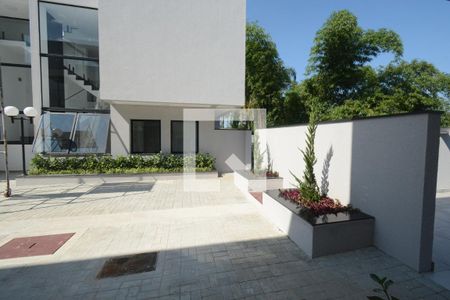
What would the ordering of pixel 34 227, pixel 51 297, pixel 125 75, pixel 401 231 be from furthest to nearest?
pixel 125 75
pixel 34 227
pixel 401 231
pixel 51 297

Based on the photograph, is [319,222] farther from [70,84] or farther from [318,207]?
[70,84]

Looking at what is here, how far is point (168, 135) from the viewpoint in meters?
11.4

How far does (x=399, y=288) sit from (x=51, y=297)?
453cm

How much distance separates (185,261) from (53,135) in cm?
1033

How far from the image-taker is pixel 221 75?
9609 millimetres

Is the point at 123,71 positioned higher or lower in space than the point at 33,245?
higher

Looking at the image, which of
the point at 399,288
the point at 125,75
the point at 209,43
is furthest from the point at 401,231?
the point at 125,75

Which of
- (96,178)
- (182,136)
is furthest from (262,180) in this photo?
(96,178)

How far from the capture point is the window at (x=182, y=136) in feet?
37.9

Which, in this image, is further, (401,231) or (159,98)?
(159,98)

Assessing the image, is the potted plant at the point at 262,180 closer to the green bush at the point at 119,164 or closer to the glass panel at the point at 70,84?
the green bush at the point at 119,164

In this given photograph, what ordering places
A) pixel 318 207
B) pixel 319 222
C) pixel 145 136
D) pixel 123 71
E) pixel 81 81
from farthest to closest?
pixel 81 81 → pixel 145 136 → pixel 123 71 → pixel 318 207 → pixel 319 222

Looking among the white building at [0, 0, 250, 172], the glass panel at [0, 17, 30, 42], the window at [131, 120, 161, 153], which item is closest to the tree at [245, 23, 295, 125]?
the white building at [0, 0, 250, 172]

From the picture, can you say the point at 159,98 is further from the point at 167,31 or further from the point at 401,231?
the point at 401,231
